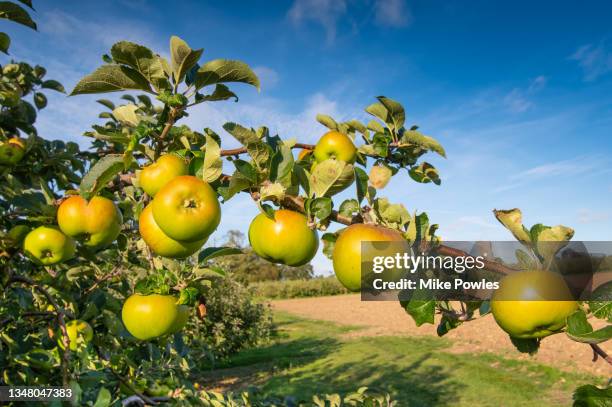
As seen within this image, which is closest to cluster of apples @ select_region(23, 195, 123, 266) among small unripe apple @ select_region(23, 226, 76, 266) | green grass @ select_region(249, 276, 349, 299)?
small unripe apple @ select_region(23, 226, 76, 266)

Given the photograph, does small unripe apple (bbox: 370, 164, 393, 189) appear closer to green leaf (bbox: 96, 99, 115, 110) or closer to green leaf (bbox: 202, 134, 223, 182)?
green leaf (bbox: 202, 134, 223, 182)

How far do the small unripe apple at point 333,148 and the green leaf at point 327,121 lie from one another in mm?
136

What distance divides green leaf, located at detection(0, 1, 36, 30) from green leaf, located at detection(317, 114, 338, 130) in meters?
1.59

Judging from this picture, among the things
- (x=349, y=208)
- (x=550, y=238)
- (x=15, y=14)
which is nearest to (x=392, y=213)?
(x=349, y=208)

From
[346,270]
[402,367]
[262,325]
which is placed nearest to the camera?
[346,270]


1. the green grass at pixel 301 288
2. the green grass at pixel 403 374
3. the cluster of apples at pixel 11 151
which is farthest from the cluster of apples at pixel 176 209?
the green grass at pixel 301 288

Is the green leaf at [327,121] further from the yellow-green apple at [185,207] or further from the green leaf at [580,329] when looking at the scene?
the green leaf at [580,329]

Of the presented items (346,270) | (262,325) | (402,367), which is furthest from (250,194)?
(262,325)

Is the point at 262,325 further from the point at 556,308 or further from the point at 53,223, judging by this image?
the point at 556,308

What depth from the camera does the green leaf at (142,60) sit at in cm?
123

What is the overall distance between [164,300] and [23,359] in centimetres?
145

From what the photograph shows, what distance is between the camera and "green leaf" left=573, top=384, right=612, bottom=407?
1.13 metres

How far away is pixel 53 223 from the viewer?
2.07 metres

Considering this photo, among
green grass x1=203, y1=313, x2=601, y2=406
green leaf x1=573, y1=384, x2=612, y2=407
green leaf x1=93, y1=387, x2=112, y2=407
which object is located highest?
green leaf x1=573, y1=384, x2=612, y2=407
